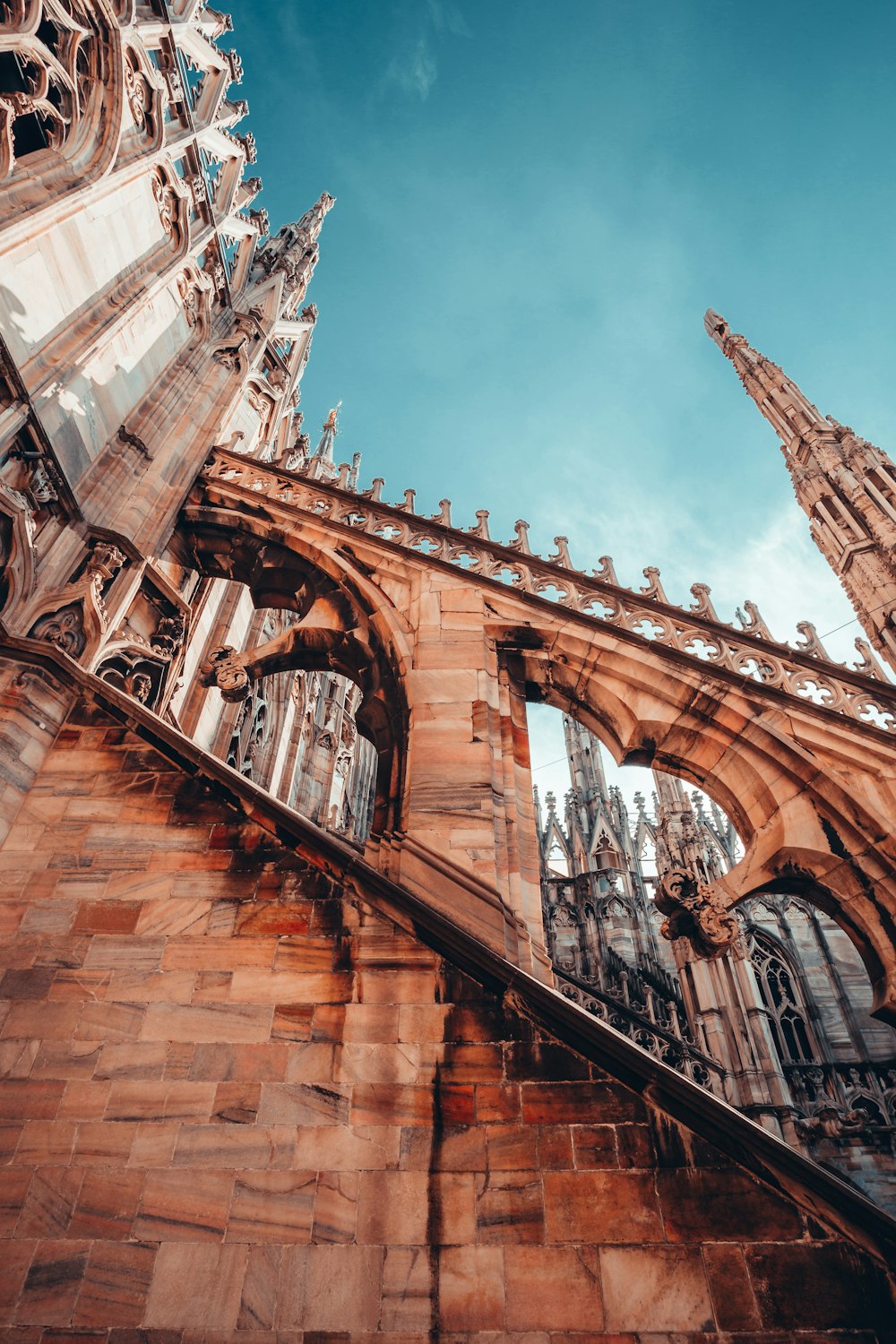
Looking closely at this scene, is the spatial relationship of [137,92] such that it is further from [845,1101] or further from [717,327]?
[845,1101]

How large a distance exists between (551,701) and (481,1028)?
4.22m

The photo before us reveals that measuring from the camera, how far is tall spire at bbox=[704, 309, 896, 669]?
40.6 ft

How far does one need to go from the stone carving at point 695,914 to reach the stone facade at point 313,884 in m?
0.04

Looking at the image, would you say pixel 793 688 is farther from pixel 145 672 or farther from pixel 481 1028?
pixel 145 672

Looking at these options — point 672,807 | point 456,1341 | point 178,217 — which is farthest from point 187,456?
point 672,807

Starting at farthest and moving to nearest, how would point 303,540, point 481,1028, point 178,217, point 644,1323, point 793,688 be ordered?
1. point 178,217
2. point 303,540
3. point 793,688
4. point 481,1028
5. point 644,1323

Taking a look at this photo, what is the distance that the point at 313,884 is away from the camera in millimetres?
4047

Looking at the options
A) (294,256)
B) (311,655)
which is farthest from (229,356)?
(311,655)

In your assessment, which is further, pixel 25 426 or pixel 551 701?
pixel 551 701

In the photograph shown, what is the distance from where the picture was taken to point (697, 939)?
5.30 m

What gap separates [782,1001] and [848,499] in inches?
615

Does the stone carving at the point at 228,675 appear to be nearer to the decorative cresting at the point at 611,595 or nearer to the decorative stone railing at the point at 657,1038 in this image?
the decorative cresting at the point at 611,595

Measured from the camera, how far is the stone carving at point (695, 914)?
5219 millimetres

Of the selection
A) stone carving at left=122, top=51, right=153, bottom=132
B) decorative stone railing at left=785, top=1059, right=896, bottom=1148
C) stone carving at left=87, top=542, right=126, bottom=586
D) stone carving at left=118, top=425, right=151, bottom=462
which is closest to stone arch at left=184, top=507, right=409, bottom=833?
stone carving at left=118, top=425, right=151, bottom=462
